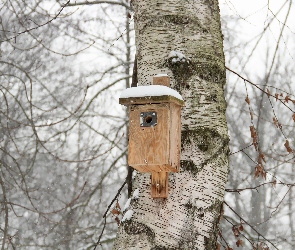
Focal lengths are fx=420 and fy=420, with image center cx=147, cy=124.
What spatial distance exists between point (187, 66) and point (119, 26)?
11.8 feet

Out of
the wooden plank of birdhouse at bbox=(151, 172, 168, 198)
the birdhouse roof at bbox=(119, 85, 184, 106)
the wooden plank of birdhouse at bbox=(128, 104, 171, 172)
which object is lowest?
the wooden plank of birdhouse at bbox=(151, 172, 168, 198)

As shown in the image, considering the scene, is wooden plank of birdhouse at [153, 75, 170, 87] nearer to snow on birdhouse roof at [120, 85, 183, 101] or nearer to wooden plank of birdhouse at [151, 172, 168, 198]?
snow on birdhouse roof at [120, 85, 183, 101]

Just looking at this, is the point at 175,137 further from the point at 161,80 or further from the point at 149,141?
the point at 161,80

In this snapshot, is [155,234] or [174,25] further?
[174,25]

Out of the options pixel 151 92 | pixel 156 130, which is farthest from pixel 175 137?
pixel 151 92

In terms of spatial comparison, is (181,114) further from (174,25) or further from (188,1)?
(188,1)

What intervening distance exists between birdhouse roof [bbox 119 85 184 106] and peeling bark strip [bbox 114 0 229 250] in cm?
11

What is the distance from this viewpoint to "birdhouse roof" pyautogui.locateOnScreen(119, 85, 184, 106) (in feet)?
4.94

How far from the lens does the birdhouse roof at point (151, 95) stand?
1507 millimetres

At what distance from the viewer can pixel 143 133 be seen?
161 cm

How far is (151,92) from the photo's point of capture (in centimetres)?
155

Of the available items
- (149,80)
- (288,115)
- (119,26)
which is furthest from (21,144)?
(149,80)

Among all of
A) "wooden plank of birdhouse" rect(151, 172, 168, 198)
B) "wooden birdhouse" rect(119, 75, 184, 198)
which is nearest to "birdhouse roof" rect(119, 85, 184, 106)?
"wooden birdhouse" rect(119, 75, 184, 198)

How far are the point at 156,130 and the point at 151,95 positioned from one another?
0.14m
